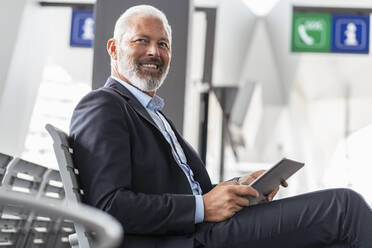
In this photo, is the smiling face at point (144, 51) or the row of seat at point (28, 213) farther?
the smiling face at point (144, 51)

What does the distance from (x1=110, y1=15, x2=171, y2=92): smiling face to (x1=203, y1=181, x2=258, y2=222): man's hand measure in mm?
693

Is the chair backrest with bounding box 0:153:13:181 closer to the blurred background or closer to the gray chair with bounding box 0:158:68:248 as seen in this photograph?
the gray chair with bounding box 0:158:68:248

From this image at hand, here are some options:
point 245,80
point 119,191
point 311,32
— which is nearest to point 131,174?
point 119,191

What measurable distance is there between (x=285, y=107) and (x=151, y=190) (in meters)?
22.1

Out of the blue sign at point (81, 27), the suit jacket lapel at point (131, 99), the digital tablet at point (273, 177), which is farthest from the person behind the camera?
the blue sign at point (81, 27)

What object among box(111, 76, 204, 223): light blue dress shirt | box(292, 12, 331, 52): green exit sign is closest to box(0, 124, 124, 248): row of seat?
box(111, 76, 204, 223): light blue dress shirt

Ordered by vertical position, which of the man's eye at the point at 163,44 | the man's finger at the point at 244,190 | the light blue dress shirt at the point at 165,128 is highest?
the man's eye at the point at 163,44

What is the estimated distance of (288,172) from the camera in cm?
233

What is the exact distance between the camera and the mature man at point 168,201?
198 cm

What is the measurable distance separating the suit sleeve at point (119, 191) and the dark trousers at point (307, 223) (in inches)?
6.1

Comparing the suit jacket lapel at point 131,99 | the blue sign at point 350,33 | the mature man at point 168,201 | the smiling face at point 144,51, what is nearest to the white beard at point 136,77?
the smiling face at point 144,51

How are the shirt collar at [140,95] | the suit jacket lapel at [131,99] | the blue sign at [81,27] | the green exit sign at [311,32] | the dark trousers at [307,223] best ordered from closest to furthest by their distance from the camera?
the dark trousers at [307,223] → the suit jacket lapel at [131,99] → the shirt collar at [140,95] → the blue sign at [81,27] → the green exit sign at [311,32]

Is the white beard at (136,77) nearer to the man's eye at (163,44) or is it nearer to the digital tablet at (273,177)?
the man's eye at (163,44)

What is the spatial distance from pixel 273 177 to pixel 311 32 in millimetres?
8293
